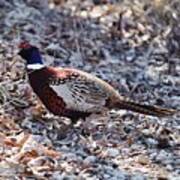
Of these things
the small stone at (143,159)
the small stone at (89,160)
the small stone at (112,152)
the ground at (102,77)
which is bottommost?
the small stone at (143,159)

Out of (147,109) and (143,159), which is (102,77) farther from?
(143,159)

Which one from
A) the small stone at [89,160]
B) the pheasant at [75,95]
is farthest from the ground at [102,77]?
the pheasant at [75,95]

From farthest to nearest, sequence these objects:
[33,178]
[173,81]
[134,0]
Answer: [134,0] < [173,81] < [33,178]

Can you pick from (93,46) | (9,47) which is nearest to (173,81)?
(93,46)

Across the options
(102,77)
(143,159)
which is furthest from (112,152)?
(102,77)

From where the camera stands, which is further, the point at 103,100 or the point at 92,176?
the point at 103,100

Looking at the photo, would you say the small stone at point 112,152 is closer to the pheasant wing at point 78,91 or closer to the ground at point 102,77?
the ground at point 102,77

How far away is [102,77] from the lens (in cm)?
680

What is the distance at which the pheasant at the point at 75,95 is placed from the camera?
17.7ft

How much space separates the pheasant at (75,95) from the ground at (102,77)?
24 cm

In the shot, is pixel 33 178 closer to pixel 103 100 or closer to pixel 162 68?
pixel 103 100

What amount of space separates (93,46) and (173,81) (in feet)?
2.98

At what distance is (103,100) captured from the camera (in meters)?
5.46

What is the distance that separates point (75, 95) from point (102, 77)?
4.64ft
